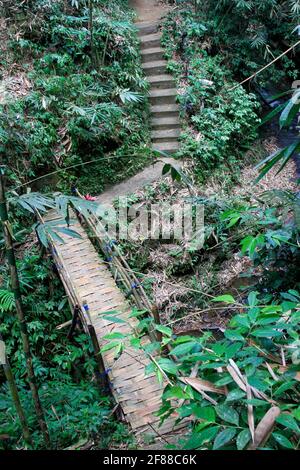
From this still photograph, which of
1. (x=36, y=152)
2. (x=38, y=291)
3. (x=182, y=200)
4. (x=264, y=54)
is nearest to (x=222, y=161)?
(x=182, y=200)

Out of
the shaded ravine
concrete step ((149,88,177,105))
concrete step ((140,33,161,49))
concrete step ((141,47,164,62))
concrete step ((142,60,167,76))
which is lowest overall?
the shaded ravine

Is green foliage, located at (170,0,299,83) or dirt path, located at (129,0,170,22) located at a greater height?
dirt path, located at (129,0,170,22)

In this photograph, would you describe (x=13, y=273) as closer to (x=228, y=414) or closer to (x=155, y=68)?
(x=228, y=414)

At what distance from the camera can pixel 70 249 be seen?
16.5ft

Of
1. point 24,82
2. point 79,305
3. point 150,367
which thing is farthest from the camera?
point 24,82

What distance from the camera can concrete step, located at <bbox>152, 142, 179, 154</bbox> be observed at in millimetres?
6864

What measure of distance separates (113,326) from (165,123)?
4466 mm

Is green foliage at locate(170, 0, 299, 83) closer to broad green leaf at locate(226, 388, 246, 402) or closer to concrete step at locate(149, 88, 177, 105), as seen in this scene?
concrete step at locate(149, 88, 177, 105)

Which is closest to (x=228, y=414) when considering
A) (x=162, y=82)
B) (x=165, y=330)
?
(x=165, y=330)

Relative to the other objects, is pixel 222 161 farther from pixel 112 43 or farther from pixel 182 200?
pixel 112 43

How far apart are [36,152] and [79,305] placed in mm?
2745

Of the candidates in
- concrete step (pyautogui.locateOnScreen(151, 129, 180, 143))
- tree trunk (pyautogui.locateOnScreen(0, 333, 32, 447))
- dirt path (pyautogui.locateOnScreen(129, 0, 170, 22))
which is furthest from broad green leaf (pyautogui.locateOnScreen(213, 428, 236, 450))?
dirt path (pyautogui.locateOnScreen(129, 0, 170, 22))

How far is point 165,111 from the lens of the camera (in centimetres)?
735

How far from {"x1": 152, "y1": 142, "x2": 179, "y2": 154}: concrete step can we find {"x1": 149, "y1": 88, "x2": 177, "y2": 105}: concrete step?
965 millimetres
